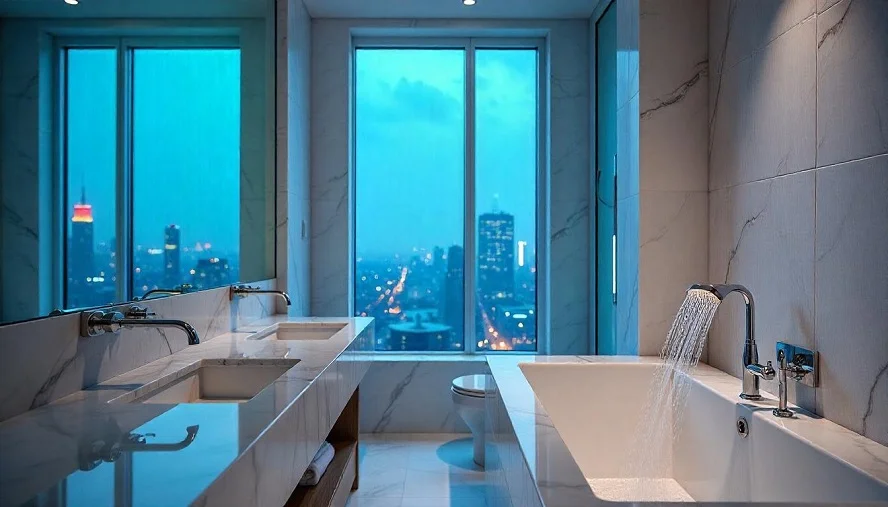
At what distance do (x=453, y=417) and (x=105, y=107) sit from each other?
2.91 meters

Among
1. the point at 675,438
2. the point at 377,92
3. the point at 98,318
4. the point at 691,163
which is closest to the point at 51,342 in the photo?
the point at 98,318

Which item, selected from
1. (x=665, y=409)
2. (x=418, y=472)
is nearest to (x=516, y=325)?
(x=418, y=472)

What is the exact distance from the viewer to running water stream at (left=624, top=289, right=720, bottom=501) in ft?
7.71

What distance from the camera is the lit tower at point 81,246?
1428 mm

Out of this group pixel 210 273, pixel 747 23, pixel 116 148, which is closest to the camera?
pixel 116 148

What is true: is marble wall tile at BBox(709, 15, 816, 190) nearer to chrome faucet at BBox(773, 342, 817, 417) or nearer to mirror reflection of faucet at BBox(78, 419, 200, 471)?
chrome faucet at BBox(773, 342, 817, 417)

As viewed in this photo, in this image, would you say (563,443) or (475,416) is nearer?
(563,443)

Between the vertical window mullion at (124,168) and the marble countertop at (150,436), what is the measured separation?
29cm

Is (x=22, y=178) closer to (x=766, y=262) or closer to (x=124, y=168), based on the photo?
(x=124, y=168)

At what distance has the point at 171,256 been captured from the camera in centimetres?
208

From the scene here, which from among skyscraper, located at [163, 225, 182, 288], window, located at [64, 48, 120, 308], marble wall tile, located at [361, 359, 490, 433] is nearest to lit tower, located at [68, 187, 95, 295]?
window, located at [64, 48, 120, 308]

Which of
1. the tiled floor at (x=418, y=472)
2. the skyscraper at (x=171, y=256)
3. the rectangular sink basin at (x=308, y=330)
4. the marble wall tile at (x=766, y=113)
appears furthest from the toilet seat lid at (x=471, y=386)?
the skyscraper at (x=171, y=256)

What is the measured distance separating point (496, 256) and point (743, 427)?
8.43ft

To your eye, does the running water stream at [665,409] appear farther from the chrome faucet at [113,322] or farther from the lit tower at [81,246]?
the lit tower at [81,246]
